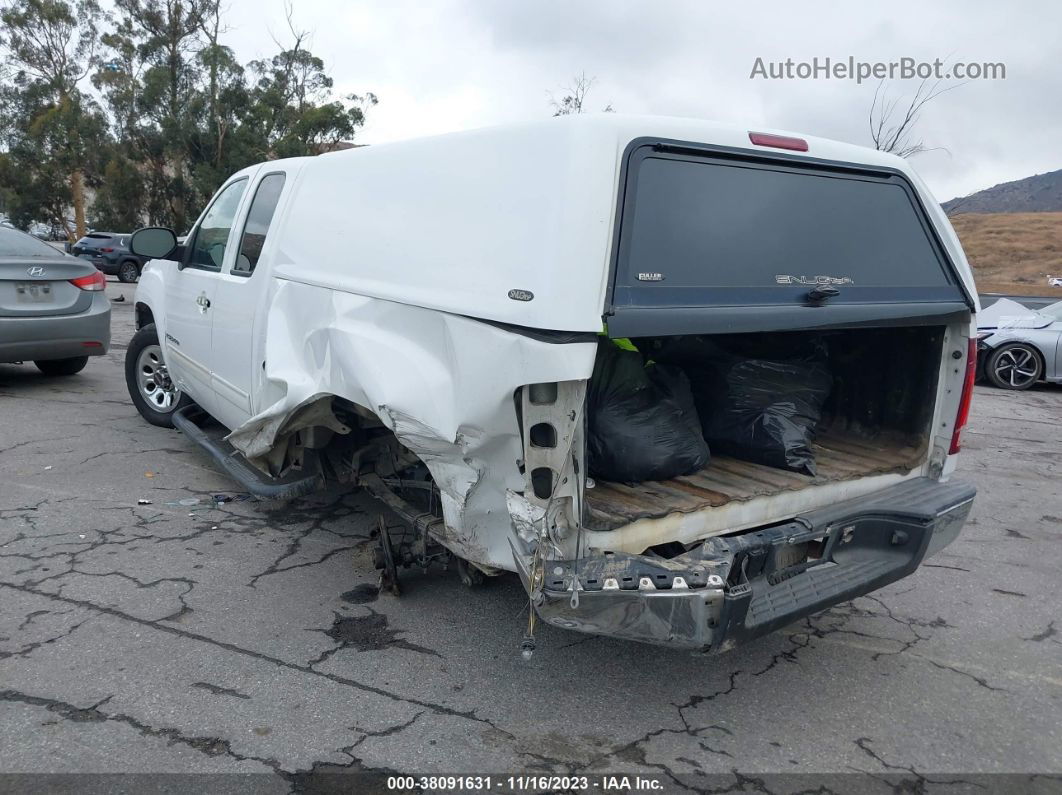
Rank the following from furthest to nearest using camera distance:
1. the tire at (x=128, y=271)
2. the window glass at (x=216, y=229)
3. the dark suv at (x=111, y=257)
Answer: the dark suv at (x=111, y=257)
the tire at (x=128, y=271)
the window glass at (x=216, y=229)

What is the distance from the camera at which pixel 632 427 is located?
3.32 m

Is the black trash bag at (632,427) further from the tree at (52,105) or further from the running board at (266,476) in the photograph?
the tree at (52,105)

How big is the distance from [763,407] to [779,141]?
115 cm

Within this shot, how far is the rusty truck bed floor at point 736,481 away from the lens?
3076mm

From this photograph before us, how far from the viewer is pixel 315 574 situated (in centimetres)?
425

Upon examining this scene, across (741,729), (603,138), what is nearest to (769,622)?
(741,729)

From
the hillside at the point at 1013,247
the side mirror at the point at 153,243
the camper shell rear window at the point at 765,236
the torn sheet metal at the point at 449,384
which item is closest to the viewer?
the torn sheet metal at the point at 449,384

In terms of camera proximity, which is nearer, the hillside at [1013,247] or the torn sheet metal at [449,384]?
the torn sheet metal at [449,384]

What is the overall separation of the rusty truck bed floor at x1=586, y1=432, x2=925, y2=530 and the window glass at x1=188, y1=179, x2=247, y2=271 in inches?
125

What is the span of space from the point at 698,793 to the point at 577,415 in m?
1.30

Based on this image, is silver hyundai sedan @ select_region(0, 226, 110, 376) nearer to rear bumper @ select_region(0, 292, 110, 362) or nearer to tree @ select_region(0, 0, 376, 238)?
rear bumper @ select_region(0, 292, 110, 362)

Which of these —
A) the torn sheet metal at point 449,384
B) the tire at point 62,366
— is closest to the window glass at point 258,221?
the torn sheet metal at point 449,384

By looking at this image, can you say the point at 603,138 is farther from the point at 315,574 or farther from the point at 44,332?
the point at 44,332

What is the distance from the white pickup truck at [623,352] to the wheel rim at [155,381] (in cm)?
237
